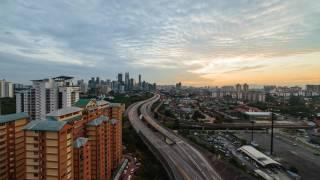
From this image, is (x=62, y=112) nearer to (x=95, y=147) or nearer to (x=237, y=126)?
(x=95, y=147)

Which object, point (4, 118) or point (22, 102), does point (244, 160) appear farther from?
point (22, 102)

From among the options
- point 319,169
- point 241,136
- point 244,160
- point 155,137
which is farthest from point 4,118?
point 241,136

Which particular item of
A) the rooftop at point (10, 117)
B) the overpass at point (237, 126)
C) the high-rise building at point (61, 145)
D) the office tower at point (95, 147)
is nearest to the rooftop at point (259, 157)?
the high-rise building at point (61, 145)

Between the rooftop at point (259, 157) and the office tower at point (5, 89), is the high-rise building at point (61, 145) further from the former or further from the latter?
the office tower at point (5, 89)

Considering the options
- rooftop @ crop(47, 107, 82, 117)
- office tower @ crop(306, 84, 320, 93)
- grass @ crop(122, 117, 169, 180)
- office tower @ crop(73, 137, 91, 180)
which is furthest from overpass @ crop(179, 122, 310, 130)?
office tower @ crop(306, 84, 320, 93)

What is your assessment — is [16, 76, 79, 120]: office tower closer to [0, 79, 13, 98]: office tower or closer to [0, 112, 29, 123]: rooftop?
[0, 112, 29, 123]: rooftop

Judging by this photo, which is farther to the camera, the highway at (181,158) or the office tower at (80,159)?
the highway at (181,158)

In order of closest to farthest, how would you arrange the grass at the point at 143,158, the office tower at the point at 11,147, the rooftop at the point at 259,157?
the office tower at the point at 11,147, the grass at the point at 143,158, the rooftop at the point at 259,157
